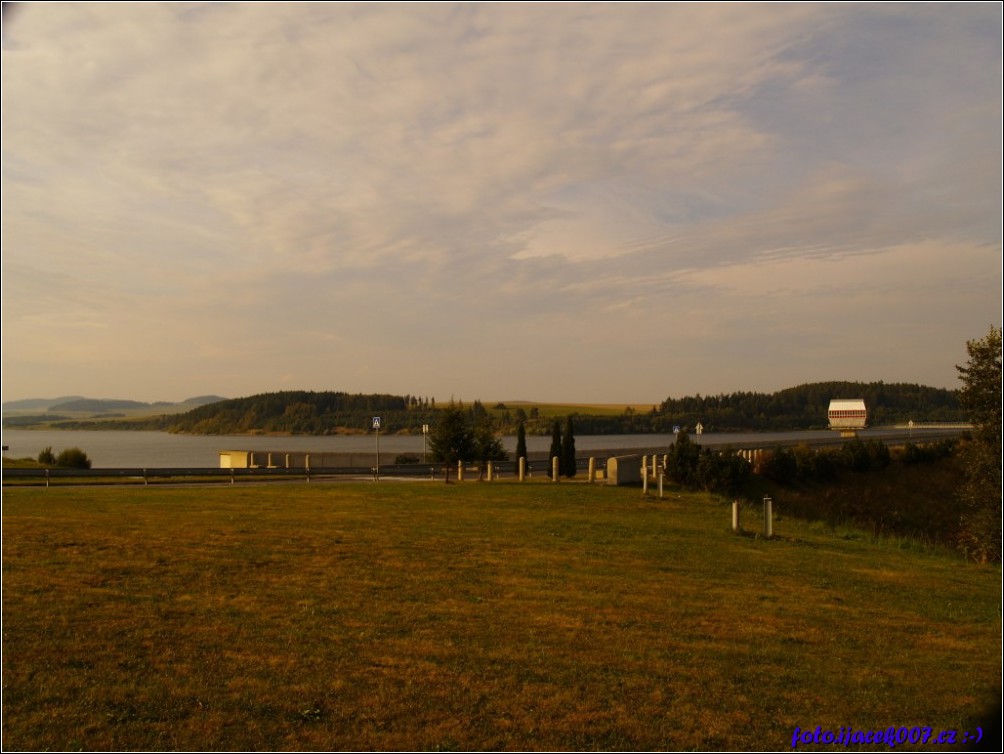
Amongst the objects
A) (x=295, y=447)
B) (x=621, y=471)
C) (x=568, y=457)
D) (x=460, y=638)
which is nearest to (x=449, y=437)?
(x=568, y=457)

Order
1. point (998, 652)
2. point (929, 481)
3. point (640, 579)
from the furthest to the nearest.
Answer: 1. point (929, 481)
2. point (640, 579)
3. point (998, 652)

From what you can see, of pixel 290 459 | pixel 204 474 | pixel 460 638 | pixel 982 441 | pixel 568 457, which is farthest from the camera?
pixel 290 459

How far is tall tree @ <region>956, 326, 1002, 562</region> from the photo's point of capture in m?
27.2

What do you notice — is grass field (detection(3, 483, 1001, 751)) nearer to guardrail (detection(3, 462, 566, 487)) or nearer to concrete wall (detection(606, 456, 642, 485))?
concrete wall (detection(606, 456, 642, 485))

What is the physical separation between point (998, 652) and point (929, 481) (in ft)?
168

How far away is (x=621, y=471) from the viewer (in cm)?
3353

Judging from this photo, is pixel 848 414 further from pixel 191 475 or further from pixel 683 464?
pixel 191 475

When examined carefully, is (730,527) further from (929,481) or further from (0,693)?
(929,481)

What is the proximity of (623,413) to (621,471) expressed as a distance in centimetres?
15023

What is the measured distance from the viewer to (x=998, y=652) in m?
10.7

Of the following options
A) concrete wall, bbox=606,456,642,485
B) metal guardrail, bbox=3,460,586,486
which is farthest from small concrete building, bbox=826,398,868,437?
concrete wall, bbox=606,456,642,485

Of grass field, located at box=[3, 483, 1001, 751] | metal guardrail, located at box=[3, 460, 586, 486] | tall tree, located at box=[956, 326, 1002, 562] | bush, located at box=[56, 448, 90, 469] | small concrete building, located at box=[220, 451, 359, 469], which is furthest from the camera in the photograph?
Result: small concrete building, located at box=[220, 451, 359, 469]

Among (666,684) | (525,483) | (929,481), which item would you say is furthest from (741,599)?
(929,481)

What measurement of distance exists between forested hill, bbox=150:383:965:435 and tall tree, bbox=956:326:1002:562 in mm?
93879
